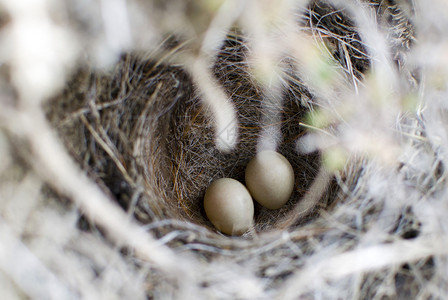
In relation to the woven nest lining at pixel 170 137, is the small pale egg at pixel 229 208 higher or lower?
lower

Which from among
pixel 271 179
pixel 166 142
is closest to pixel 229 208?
pixel 271 179

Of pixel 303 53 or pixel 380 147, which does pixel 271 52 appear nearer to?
pixel 303 53

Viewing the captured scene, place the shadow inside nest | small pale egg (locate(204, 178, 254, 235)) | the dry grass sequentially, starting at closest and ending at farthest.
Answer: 1. the dry grass
2. the shadow inside nest
3. small pale egg (locate(204, 178, 254, 235))

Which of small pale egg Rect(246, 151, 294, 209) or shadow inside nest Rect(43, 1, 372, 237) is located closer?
shadow inside nest Rect(43, 1, 372, 237)

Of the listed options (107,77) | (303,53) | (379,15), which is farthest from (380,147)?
(107,77)

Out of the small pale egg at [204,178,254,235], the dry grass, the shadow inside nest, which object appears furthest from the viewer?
the small pale egg at [204,178,254,235]
